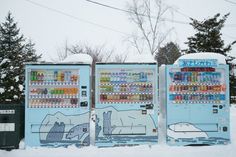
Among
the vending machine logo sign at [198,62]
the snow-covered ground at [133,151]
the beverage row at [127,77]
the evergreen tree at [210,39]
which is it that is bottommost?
the snow-covered ground at [133,151]

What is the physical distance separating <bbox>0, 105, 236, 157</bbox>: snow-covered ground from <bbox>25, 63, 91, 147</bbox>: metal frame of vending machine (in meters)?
0.27

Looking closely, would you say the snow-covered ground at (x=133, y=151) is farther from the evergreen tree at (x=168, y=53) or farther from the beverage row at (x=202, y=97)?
the evergreen tree at (x=168, y=53)

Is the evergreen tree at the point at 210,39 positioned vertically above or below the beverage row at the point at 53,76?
above

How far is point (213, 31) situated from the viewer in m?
26.0

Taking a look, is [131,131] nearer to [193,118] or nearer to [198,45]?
[193,118]

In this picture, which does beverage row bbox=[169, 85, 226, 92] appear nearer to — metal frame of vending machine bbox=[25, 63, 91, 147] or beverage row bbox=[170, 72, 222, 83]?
beverage row bbox=[170, 72, 222, 83]

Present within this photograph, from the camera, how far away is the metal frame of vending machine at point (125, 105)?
8516 millimetres

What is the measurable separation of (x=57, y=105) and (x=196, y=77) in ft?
14.1

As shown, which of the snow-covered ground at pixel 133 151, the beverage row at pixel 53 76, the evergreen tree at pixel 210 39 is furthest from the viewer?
the evergreen tree at pixel 210 39

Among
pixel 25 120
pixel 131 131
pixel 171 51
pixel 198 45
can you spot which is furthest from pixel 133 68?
pixel 171 51

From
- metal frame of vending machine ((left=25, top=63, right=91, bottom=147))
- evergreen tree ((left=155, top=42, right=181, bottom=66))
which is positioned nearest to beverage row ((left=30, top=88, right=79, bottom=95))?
metal frame of vending machine ((left=25, top=63, right=91, bottom=147))

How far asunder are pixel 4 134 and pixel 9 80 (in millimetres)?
6893

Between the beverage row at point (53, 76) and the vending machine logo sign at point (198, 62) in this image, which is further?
the vending machine logo sign at point (198, 62)

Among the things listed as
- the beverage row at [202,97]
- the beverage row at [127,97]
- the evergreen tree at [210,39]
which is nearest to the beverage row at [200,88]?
the beverage row at [202,97]
